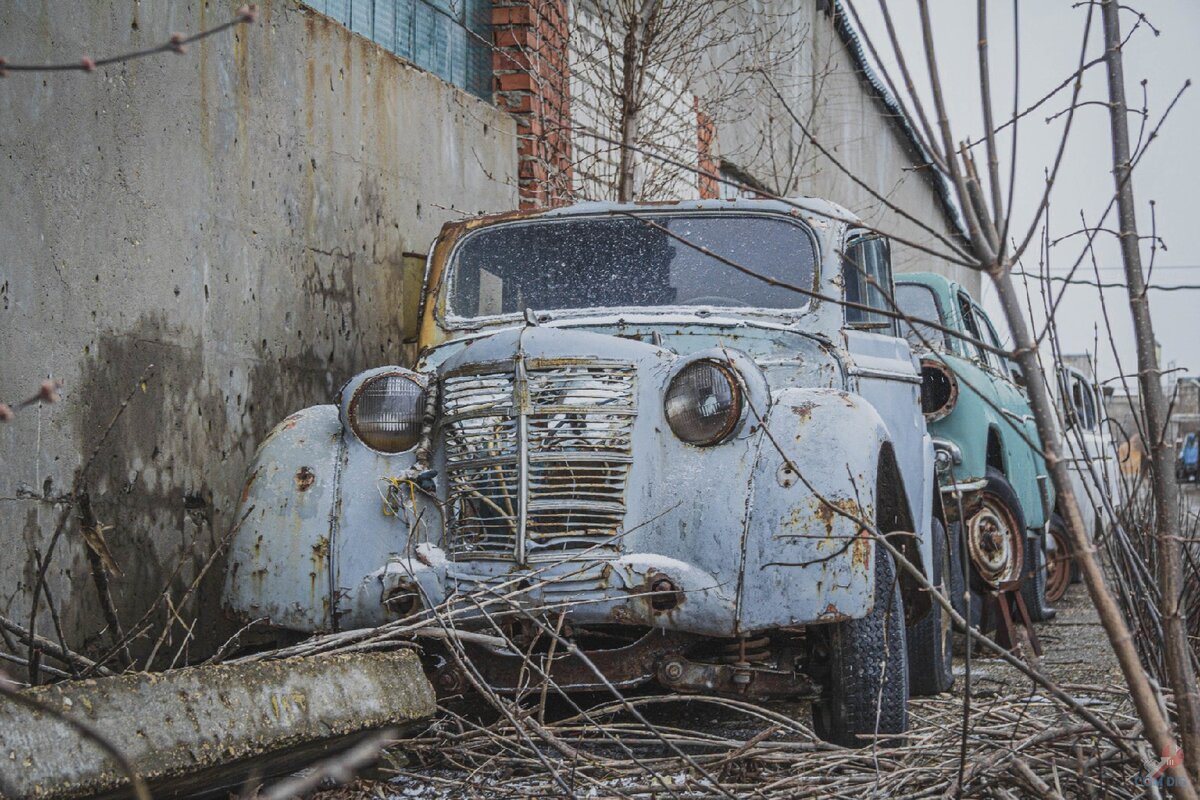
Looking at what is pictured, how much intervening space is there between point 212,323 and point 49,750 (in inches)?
108

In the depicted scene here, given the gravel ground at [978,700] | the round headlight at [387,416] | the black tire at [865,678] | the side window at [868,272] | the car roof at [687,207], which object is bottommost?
the gravel ground at [978,700]

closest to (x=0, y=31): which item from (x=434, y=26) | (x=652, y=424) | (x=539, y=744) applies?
(x=652, y=424)

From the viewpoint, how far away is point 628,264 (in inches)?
190

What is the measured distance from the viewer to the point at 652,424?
12.7 feet

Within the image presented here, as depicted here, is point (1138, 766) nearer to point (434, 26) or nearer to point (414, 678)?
point (414, 678)

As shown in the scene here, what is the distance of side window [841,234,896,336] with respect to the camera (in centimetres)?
477

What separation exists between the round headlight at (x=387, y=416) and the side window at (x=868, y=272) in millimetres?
1581

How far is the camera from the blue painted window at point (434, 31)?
6832 mm

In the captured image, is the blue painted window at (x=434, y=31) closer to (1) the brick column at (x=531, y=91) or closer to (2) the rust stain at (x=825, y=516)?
(1) the brick column at (x=531, y=91)

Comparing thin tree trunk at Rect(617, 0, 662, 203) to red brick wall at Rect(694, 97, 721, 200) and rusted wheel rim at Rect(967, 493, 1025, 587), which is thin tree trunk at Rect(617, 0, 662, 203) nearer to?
red brick wall at Rect(694, 97, 721, 200)

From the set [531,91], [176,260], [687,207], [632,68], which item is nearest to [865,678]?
[687,207]

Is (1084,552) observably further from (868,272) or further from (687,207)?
(687,207)

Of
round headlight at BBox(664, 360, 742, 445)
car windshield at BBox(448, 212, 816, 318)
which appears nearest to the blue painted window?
car windshield at BBox(448, 212, 816, 318)

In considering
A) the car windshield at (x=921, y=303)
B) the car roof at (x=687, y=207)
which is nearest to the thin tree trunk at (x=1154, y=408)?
the car roof at (x=687, y=207)
